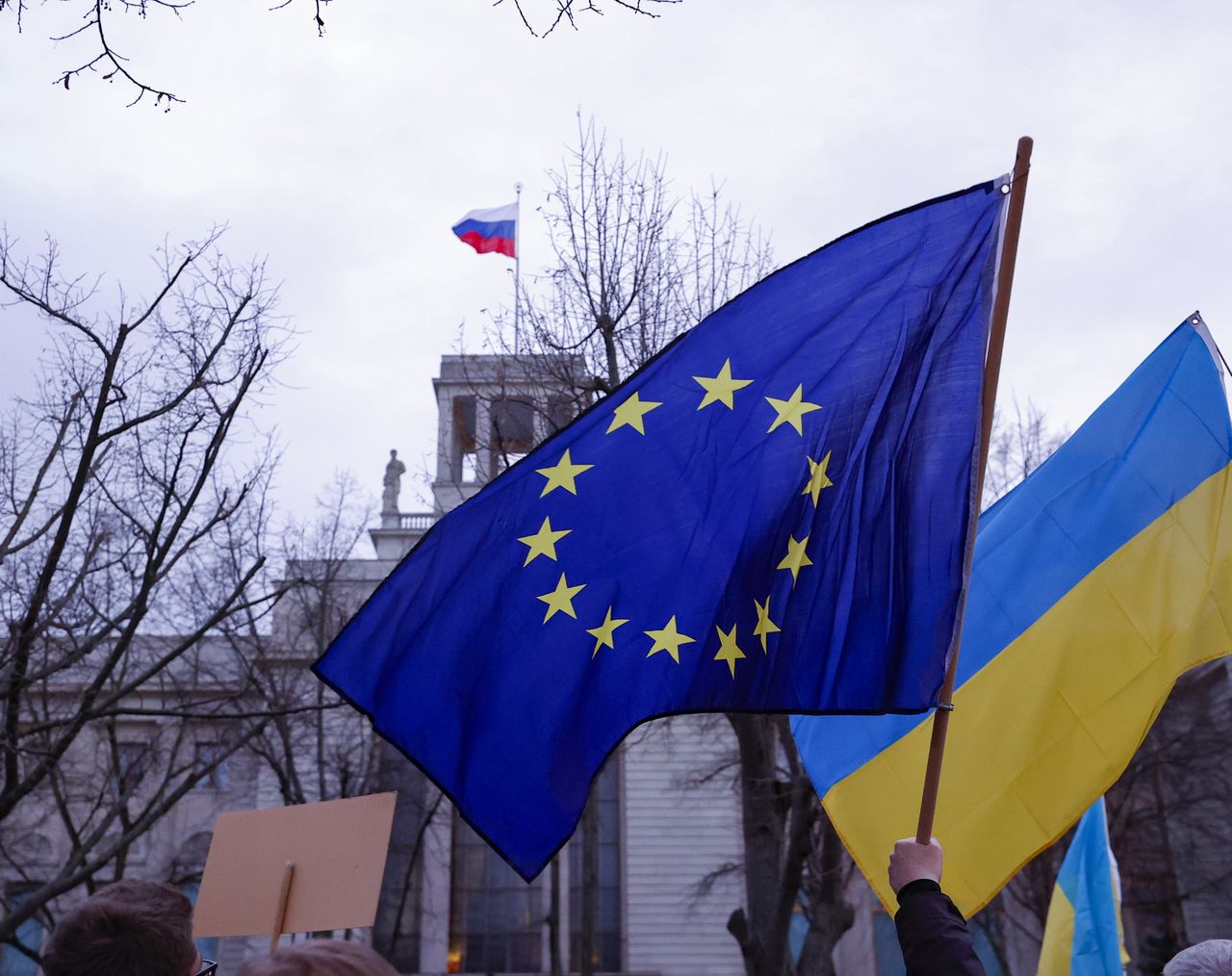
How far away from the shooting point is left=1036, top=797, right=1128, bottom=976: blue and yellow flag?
8805 millimetres

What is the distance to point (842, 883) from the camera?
1650 cm

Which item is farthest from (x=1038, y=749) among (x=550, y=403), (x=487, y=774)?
(x=550, y=403)

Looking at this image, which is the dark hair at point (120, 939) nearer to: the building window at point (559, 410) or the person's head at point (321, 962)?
the person's head at point (321, 962)

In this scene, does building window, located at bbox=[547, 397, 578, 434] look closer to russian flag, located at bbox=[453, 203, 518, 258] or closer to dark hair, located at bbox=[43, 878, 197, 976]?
russian flag, located at bbox=[453, 203, 518, 258]

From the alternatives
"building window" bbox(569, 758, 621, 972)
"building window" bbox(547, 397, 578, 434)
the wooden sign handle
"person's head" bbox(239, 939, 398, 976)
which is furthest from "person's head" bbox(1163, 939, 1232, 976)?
"building window" bbox(569, 758, 621, 972)

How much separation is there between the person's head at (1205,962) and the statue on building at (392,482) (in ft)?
132

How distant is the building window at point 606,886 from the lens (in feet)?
107

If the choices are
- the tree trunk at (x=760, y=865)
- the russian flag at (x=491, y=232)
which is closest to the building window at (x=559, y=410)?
the tree trunk at (x=760, y=865)

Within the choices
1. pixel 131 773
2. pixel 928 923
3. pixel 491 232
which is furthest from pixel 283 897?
pixel 491 232

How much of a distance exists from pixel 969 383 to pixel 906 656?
997 millimetres

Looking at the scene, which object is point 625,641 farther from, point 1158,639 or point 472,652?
point 1158,639

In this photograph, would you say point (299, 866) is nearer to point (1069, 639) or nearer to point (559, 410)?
point (1069, 639)

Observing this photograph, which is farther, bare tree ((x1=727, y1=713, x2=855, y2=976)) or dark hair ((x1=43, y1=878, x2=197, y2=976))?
bare tree ((x1=727, y1=713, x2=855, y2=976))

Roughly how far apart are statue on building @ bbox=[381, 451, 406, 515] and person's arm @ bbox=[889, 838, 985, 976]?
39.9 meters
